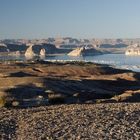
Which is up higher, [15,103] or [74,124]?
[74,124]

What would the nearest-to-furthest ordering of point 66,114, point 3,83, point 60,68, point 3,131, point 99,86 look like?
point 3,131 < point 66,114 < point 3,83 < point 99,86 < point 60,68

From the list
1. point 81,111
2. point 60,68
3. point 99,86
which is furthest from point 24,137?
point 60,68

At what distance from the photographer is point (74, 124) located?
Result: 1870cm

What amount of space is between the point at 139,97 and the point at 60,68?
46251 millimetres

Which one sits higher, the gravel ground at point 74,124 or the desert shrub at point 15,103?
the gravel ground at point 74,124

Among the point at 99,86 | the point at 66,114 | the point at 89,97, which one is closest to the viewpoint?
the point at 66,114

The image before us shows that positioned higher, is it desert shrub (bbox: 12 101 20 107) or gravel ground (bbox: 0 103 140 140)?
gravel ground (bbox: 0 103 140 140)

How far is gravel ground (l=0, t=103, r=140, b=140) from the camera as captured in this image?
1684 cm

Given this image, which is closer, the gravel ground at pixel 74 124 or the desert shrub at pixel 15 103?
the gravel ground at pixel 74 124

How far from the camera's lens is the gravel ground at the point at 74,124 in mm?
16844

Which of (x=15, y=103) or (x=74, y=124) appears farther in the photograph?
(x=15, y=103)

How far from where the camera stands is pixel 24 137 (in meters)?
16.8

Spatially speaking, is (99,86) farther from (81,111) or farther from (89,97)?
(81,111)

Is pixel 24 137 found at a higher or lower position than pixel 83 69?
higher
